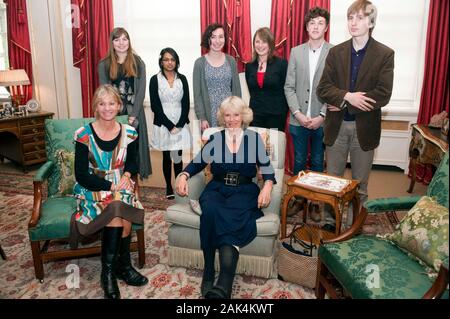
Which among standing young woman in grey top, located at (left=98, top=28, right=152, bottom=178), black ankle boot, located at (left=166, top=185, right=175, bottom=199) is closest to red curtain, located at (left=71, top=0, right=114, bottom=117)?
standing young woman in grey top, located at (left=98, top=28, right=152, bottom=178)

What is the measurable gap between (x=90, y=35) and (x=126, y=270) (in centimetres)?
407

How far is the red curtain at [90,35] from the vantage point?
5.49 meters

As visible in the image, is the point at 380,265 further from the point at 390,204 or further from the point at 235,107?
the point at 235,107

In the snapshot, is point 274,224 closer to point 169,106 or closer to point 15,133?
point 169,106

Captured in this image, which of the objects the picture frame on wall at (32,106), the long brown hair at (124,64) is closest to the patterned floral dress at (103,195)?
the long brown hair at (124,64)

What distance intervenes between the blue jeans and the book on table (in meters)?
0.62

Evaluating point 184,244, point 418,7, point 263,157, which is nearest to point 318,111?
point 263,157

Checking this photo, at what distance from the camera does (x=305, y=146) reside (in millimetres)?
3662

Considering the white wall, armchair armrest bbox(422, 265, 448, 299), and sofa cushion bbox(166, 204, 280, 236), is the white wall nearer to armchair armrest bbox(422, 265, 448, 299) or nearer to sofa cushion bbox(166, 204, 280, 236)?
sofa cushion bbox(166, 204, 280, 236)

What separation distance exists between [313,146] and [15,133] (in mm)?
3811

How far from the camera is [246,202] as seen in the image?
270 cm

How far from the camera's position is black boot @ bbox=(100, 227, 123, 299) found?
8.15 feet
